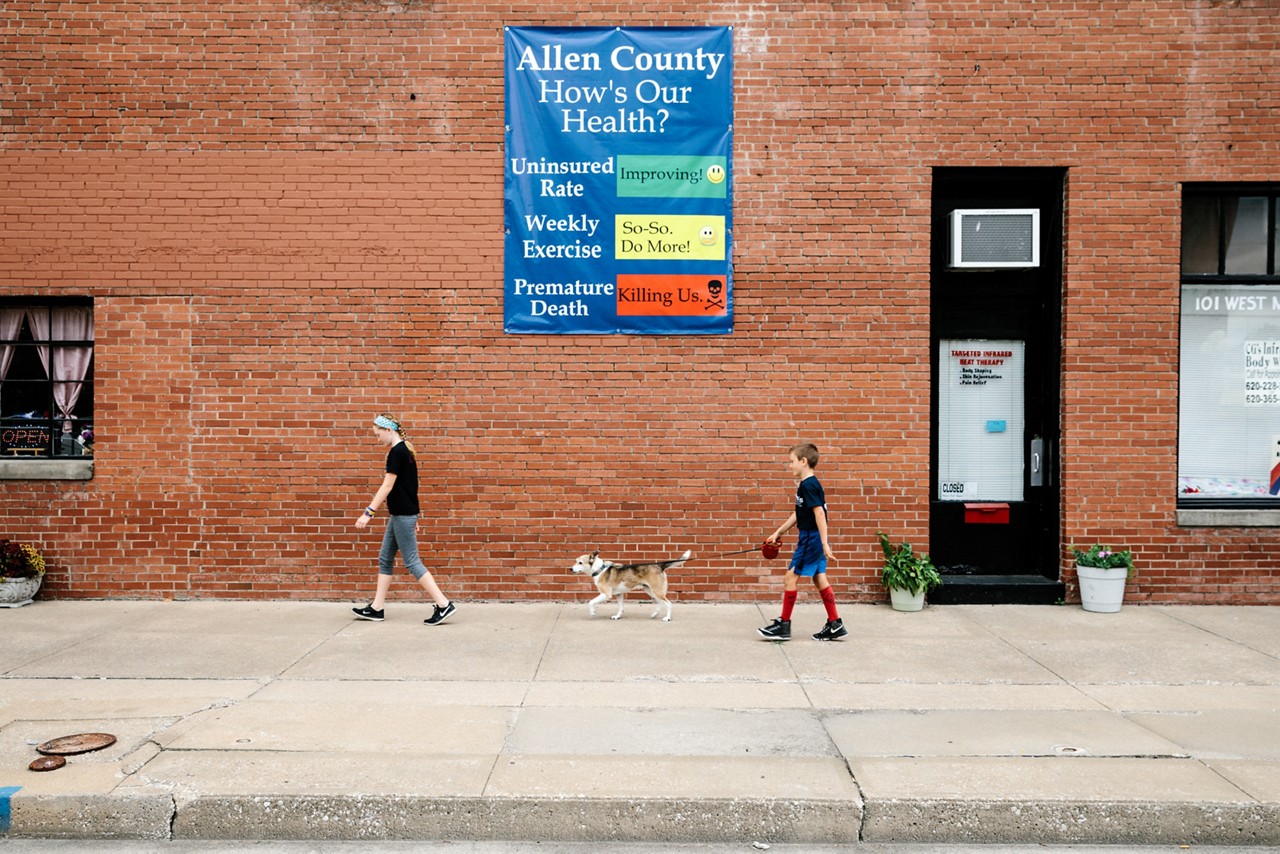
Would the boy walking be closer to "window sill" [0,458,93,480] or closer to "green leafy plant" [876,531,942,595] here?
"green leafy plant" [876,531,942,595]

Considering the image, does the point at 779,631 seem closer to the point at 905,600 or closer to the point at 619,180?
the point at 905,600

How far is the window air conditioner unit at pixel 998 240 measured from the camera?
909cm

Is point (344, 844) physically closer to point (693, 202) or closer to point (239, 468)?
point (239, 468)

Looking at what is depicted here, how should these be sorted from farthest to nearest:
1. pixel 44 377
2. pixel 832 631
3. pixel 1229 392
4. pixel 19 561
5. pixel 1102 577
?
pixel 1229 392
pixel 44 377
pixel 19 561
pixel 1102 577
pixel 832 631

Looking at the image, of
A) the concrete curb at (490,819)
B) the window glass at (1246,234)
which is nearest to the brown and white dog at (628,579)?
the concrete curb at (490,819)

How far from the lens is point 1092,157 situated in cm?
905

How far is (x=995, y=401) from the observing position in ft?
31.2

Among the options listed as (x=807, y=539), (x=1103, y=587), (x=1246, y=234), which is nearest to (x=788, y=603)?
(x=807, y=539)

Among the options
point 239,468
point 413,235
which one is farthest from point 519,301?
point 239,468

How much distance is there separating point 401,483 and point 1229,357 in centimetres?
821

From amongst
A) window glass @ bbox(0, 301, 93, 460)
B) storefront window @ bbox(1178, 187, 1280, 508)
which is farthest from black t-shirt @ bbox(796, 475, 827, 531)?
window glass @ bbox(0, 301, 93, 460)

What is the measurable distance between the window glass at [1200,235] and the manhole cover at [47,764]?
10192mm

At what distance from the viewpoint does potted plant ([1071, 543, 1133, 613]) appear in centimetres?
870

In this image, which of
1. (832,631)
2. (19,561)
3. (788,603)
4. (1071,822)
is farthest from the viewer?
(19,561)
